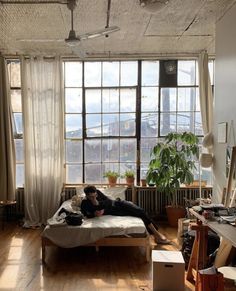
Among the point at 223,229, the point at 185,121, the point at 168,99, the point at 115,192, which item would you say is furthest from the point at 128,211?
the point at 168,99

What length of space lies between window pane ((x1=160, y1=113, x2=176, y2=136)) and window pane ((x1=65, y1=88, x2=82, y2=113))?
159 centimetres

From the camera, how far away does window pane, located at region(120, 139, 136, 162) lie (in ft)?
19.1

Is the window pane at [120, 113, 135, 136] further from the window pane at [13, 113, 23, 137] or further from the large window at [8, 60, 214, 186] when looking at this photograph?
the window pane at [13, 113, 23, 137]

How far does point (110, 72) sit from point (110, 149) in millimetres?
1475

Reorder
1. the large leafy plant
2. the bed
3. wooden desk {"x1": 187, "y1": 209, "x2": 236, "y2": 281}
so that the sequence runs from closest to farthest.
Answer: wooden desk {"x1": 187, "y1": 209, "x2": 236, "y2": 281}
the bed
the large leafy plant

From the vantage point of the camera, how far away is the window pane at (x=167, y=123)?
5781mm

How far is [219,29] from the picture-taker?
160 inches

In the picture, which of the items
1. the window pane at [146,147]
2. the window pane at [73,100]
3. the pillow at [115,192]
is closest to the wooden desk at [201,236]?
the pillow at [115,192]

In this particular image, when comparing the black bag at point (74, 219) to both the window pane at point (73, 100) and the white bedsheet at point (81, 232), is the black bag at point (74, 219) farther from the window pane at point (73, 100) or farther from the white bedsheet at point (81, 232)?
the window pane at point (73, 100)

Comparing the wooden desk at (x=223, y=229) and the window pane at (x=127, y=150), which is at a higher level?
the window pane at (x=127, y=150)

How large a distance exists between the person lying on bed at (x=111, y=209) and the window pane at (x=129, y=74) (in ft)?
7.51

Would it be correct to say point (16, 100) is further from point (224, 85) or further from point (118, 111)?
point (224, 85)

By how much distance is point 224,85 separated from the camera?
3.89m

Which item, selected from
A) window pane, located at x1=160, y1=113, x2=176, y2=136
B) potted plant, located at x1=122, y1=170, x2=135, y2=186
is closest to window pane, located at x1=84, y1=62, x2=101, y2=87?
window pane, located at x1=160, y1=113, x2=176, y2=136
